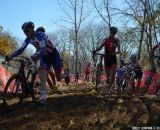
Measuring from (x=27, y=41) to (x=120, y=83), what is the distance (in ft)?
17.5

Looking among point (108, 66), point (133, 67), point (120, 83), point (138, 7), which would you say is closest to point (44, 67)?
point (108, 66)

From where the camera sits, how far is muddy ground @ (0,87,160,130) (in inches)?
316

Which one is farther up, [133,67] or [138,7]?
[138,7]

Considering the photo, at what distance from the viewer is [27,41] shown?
909 centimetres

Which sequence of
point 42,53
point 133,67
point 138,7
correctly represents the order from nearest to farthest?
point 42,53 → point 133,67 → point 138,7

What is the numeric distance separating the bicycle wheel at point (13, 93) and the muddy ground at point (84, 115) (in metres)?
0.21

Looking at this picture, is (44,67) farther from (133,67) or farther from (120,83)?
(133,67)

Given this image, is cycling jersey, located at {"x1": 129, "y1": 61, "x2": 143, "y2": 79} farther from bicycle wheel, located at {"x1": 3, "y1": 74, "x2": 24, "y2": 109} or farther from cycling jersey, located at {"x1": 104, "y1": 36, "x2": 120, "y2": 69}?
bicycle wheel, located at {"x1": 3, "y1": 74, "x2": 24, "y2": 109}

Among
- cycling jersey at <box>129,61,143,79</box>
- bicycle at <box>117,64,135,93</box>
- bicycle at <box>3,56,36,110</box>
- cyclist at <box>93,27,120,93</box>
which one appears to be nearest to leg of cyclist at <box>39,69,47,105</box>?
bicycle at <box>3,56,36,110</box>

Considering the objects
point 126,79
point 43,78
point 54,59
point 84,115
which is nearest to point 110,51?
point 126,79

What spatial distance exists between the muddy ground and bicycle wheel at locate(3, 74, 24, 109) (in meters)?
0.21

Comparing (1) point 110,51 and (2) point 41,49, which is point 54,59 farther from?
(1) point 110,51

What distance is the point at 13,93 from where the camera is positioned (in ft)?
31.1

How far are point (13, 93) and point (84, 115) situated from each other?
6.43 ft
